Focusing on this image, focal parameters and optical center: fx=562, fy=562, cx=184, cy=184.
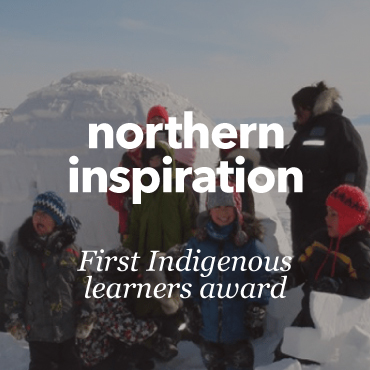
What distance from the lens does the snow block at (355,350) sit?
7.45 ft

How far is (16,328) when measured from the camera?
2779mm

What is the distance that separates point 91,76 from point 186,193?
A: 2.97 metres

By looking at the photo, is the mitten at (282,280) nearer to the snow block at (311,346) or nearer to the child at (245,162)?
the snow block at (311,346)

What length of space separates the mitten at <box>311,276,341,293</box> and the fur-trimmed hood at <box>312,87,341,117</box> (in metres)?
1.35

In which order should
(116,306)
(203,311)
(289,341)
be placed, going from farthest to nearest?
(116,306), (203,311), (289,341)

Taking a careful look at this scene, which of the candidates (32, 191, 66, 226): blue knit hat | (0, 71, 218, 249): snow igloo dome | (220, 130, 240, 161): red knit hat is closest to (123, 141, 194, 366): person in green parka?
(220, 130, 240, 161): red knit hat

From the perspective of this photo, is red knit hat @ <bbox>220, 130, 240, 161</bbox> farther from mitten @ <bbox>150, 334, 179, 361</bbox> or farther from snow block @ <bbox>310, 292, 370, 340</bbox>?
snow block @ <bbox>310, 292, 370, 340</bbox>

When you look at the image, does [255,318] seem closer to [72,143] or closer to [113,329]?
[113,329]

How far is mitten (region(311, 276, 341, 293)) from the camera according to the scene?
2.49 metres

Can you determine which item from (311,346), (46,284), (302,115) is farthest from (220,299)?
(302,115)

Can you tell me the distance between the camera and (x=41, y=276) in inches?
111

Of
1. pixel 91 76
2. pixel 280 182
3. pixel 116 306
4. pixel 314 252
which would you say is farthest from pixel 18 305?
pixel 91 76

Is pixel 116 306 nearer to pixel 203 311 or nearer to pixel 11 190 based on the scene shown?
pixel 203 311

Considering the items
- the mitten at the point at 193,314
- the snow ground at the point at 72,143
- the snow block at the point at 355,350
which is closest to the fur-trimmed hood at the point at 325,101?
the snow ground at the point at 72,143
